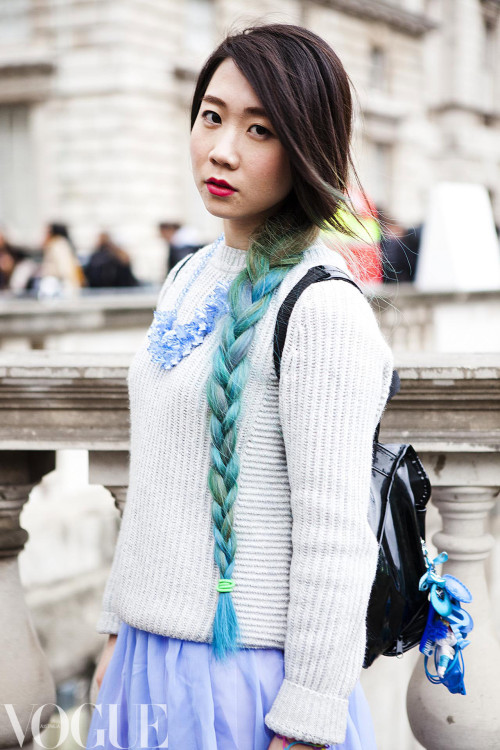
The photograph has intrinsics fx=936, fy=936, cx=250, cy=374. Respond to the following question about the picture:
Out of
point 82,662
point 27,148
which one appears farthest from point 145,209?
point 82,662

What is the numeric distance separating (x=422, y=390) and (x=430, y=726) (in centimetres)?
77

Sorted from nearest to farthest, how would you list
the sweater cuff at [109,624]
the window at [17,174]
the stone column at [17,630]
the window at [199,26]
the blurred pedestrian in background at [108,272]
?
the sweater cuff at [109,624], the stone column at [17,630], the blurred pedestrian in background at [108,272], the window at [17,174], the window at [199,26]

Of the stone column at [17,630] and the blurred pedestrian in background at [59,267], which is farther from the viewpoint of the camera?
the blurred pedestrian in background at [59,267]

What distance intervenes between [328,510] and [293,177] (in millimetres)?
560

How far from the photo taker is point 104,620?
5.88ft

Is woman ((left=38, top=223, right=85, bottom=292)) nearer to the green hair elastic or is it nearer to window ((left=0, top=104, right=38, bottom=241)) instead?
the green hair elastic

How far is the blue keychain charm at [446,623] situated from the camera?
161 centimetres

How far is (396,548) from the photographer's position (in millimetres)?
1585

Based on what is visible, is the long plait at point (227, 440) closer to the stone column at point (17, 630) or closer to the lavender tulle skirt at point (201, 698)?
the lavender tulle skirt at point (201, 698)

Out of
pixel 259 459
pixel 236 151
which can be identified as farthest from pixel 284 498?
pixel 236 151

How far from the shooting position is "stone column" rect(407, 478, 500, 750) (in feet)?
6.84

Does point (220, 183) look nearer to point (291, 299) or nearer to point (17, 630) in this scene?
point (291, 299)

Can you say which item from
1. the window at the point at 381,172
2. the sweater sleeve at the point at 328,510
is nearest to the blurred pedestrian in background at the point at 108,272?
the sweater sleeve at the point at 328,510

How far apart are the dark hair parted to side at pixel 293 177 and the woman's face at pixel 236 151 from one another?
0.08 feet
